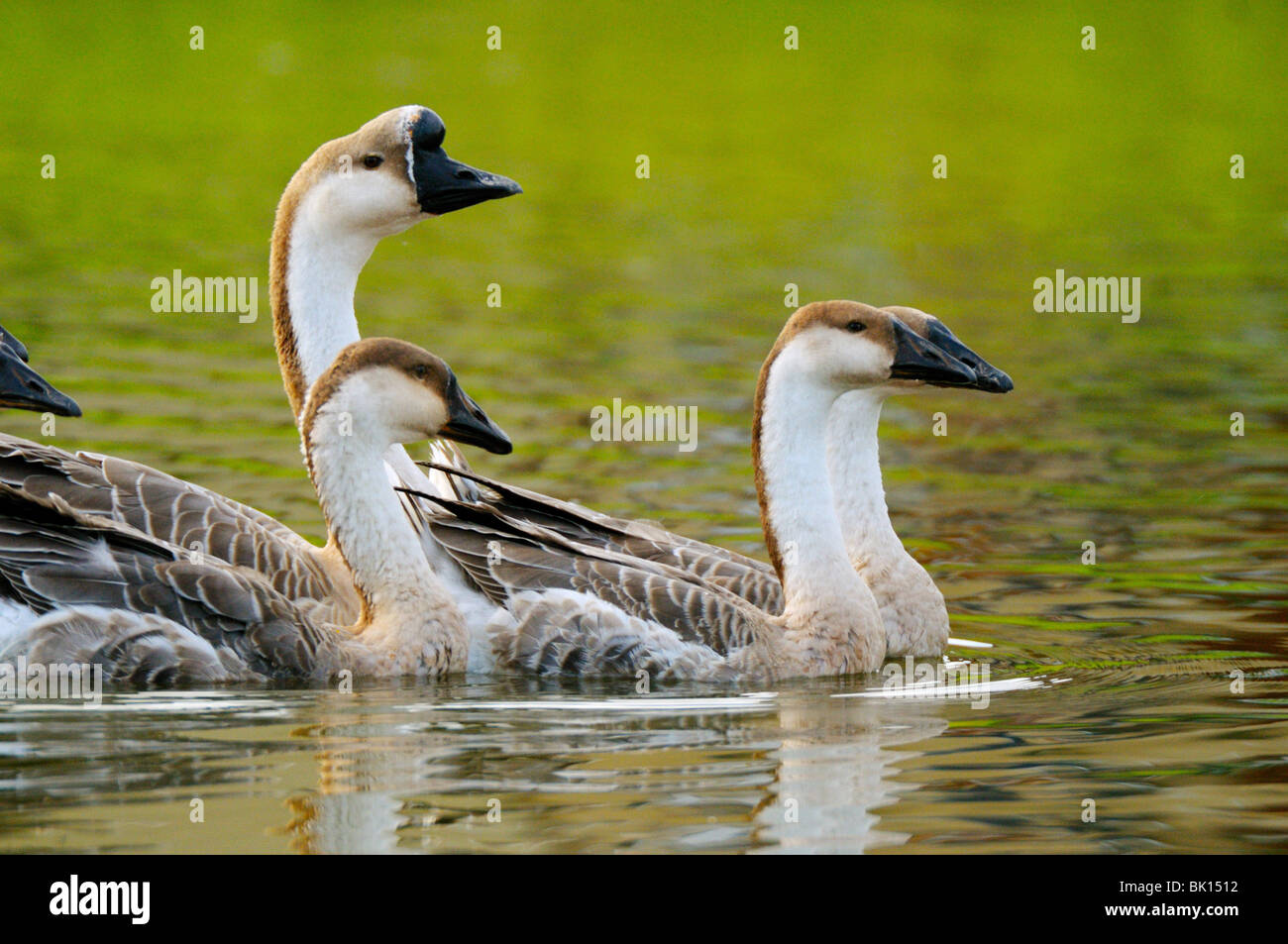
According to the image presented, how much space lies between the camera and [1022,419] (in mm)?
18125

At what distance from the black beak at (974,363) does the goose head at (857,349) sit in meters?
0.06

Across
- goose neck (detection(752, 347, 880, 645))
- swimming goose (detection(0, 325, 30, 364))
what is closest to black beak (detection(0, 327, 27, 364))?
swimming goose (detection(0, 325, 30, 364))

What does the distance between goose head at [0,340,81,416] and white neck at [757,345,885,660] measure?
3.80 metres

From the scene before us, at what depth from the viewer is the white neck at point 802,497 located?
11.0 meters

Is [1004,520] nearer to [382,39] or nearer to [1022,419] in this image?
[1022,419]

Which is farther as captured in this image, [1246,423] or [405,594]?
[1246,423]

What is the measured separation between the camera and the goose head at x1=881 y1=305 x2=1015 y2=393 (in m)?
11.1

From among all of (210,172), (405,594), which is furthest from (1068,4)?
(405,594)

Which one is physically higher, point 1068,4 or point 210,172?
point 1068,4

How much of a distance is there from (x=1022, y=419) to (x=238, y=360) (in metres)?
7.67

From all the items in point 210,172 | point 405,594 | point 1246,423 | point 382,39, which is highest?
point 382,39

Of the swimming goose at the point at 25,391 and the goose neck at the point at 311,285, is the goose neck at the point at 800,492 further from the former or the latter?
the swimming goose at the point at 25,391

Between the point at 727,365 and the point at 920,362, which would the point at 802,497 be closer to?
the point at 920,362

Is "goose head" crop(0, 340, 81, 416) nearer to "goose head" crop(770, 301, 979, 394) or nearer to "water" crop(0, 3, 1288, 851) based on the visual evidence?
"water" crop(0, 3, 1288, 851)
